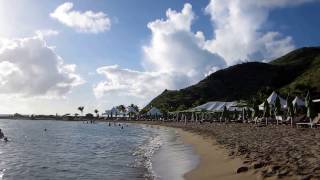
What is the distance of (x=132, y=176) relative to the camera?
692 inches

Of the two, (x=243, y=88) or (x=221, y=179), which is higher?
(x=243, y=88)

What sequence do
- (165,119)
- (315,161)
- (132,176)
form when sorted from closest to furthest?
(315,161), (132,176), (165,119)

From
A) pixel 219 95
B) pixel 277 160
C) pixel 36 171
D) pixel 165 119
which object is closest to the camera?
pixel 277 160

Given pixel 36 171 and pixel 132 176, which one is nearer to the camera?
pixel 132 176

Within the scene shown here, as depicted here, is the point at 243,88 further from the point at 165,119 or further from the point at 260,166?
the point at 260,166

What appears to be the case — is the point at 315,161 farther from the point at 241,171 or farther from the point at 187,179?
the point at 187,179

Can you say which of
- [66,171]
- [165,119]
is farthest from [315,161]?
[165,119]

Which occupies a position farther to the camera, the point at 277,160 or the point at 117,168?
the point at 117,168

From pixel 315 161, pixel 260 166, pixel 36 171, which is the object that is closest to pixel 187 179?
pixel 260 166

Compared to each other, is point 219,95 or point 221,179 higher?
point 219,95

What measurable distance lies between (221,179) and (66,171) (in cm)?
918

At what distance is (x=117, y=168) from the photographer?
2100 centimetres

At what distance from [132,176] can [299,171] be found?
25.4 ft

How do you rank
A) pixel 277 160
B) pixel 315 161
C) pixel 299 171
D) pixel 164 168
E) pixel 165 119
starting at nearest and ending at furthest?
pixel 299 171, pixel 315 161, pixel 277 160, pixel 164 168, pixel 165 119
